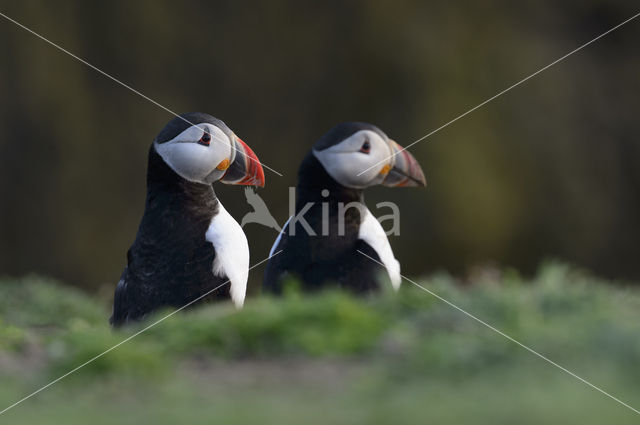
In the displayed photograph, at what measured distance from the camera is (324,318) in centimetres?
443

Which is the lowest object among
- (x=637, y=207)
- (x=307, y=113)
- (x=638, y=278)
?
(x=638, y=278)

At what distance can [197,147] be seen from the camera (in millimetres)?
6309

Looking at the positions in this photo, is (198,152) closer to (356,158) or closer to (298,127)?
(356,158)

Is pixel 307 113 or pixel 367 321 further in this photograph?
pixel 307 113

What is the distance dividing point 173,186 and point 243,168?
550 millimetres

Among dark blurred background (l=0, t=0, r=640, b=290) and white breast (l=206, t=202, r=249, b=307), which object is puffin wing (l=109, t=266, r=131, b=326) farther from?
dark blurred background (l=0, t=0, r=640, b=290)

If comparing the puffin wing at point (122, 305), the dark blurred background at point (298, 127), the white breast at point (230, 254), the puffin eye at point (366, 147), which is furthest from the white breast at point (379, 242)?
the dark blurred background at point (298, 127)

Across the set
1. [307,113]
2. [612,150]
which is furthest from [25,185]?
[612,150]

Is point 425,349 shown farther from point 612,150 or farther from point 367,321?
point 612,150

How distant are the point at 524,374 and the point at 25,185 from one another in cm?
1274

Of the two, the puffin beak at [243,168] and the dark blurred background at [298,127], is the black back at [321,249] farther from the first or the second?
the dark blurred background at [298,127]

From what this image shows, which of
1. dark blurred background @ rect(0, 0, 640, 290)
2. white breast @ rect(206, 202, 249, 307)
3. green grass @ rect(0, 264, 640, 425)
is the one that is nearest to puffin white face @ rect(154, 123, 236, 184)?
white breast @ rect(206, 202, 249, 307)

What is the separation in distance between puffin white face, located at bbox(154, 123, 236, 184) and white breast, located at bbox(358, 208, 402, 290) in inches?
40.7

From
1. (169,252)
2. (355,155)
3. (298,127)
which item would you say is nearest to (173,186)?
(169,252)
